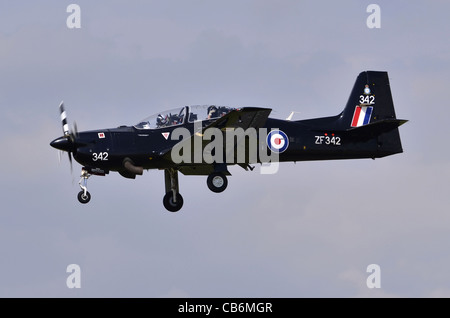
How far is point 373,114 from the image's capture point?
32.7m

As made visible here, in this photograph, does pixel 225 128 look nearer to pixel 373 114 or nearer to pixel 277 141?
pixel 277 141

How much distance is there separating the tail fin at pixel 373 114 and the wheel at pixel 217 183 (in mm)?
3980

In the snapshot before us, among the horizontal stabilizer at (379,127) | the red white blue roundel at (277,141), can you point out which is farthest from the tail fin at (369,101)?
the red white blue roundel at (277,141)

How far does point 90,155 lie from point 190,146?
2.77m

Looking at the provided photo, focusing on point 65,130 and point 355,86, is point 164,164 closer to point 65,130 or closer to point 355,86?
point 65,130

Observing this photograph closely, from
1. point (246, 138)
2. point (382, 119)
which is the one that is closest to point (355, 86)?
point (382, 119)

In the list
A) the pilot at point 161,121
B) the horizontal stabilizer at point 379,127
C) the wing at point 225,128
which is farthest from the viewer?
the horizontal stabilizer at point 379,127

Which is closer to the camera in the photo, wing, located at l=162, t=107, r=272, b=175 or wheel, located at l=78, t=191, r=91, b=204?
wing, located at l=162, t=107, r=272, b=175

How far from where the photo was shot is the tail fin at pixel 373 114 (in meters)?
31.8

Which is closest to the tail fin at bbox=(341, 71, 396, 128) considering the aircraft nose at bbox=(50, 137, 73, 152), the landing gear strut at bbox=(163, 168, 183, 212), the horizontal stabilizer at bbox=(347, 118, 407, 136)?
the horizontal stabilizer at bbox=(347, 118, 407, 136)

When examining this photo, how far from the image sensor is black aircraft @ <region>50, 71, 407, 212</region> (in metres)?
30.2

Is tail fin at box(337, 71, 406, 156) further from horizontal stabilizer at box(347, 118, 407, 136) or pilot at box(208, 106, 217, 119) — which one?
pilot at box(208, 106, 217, 119)

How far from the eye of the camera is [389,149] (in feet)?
105

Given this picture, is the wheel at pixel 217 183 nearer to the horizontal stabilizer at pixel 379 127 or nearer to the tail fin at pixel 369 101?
the horizontal stabilizer at pixel 379 127
